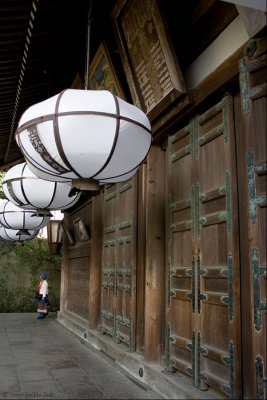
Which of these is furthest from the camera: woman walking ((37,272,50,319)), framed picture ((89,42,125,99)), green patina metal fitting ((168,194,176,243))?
woman walking ((37,272,50,319))

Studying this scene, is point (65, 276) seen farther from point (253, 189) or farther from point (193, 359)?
point (253, 189)

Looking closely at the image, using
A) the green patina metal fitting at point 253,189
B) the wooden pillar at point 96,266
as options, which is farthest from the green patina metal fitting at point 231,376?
the wooden pillar at point 96,266

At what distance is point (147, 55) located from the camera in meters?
4.66

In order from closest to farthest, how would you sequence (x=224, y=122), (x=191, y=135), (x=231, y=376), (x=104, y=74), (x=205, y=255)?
(x=231, y=376)
(x=224, y=122)
(x=205, y=255)
(x=191, y=135)
(x=104, y=74)

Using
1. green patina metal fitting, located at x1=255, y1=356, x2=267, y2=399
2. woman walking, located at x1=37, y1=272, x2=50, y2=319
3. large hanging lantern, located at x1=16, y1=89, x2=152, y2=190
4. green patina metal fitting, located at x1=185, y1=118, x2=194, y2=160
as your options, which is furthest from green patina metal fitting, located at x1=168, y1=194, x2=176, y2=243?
woman walking, located at x1=37, y1=272, x2=50, y2=319

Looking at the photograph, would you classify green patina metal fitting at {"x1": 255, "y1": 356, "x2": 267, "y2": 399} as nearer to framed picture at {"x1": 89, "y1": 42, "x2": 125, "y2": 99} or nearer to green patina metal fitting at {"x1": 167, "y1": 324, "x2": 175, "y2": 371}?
green patina metal fitting at {"x1": 167, "y1": 324, "x2": 175, "y2": 371}

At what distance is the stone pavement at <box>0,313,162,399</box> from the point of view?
4.55m

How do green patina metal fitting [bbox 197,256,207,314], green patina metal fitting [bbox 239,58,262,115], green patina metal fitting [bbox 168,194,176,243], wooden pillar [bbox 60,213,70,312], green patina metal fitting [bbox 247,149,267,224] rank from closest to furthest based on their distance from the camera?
green patina metal fitting [bbox 247,149,267,224] → green patina metal fitting [bbox 239,58,262,115] → green patina metal fitting [bbox 197,256,207,314] → green patina metal fitting [bbox 168,194,176,243] → wooden pillar [bbox 60,213,70,312]

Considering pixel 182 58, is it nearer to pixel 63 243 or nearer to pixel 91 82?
pixel 91 82

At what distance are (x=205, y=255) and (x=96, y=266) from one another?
432 centimetres

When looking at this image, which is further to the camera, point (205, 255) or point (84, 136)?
point (205, 255)

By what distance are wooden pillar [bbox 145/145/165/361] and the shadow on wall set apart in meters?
11.6

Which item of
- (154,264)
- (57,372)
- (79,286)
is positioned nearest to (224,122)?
(154,264)

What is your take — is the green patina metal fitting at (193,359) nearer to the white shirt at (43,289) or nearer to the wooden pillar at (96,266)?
the wooden pillar at (96,266)
